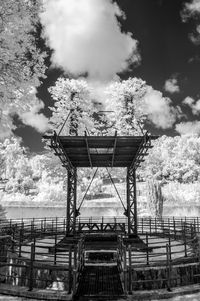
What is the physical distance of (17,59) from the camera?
38.1ft

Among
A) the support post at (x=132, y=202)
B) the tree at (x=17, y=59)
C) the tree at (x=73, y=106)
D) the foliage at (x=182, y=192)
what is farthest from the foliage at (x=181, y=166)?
the tree at (x=17, y=59)

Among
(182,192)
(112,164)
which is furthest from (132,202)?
(182,192)

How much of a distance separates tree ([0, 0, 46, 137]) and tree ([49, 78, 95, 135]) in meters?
18.3

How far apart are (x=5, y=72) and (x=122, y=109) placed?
22639 millimetres

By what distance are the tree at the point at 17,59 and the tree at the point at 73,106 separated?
1831 cm

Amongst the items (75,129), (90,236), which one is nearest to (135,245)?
(90,236)

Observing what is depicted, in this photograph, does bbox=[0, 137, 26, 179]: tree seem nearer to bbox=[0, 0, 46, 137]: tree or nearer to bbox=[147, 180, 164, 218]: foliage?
bbox=[147, 180, 164, 218]: foliage

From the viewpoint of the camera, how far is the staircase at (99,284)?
7.57 meters

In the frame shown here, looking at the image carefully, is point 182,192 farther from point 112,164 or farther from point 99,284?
point 99,284

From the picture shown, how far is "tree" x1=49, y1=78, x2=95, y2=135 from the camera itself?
1216 inches

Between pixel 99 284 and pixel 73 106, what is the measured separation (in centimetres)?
2460

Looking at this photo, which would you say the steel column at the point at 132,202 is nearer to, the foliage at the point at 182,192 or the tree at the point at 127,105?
the tree at the point at 127,105

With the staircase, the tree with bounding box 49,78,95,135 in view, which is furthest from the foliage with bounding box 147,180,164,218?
the staircase

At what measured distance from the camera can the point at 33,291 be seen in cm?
761
